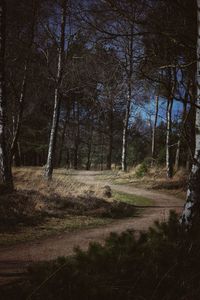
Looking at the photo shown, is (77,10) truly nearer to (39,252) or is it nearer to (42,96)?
(39,252)

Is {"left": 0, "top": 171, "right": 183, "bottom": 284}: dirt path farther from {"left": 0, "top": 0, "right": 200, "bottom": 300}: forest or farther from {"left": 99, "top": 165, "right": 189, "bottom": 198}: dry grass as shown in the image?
{"left": 99, "top": 165, "right": 189, "bottom": 198}: dry grass

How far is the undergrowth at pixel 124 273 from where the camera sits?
3.17 metres

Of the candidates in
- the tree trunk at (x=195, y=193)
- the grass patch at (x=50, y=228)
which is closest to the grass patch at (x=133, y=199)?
the grass patch at (x=50, y=228)

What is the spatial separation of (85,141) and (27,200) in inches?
1203

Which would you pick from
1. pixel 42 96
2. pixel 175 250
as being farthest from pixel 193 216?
pixel 42 96

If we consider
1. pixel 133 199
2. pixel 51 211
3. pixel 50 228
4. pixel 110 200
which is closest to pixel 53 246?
pixel 50 228

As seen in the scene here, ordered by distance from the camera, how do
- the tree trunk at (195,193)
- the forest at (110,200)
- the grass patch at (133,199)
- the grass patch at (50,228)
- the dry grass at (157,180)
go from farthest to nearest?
the dry grass at (157,180) → the grass patch at (133,199) → the grass patch at (50,228) → the tree trunk at (195,193) → the forest at (110,200)

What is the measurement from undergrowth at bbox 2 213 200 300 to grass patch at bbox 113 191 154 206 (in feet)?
26.7

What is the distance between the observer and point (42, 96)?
27.3m

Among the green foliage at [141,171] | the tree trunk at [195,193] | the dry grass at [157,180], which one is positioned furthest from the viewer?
the green foliage at [141,171]

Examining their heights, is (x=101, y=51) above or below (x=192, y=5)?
below

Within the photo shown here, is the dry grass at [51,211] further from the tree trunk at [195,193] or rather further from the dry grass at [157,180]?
the dry grass at [157,180]

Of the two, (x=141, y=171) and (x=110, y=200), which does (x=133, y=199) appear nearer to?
(x=110, y=200)

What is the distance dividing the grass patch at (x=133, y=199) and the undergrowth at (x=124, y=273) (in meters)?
8.15
